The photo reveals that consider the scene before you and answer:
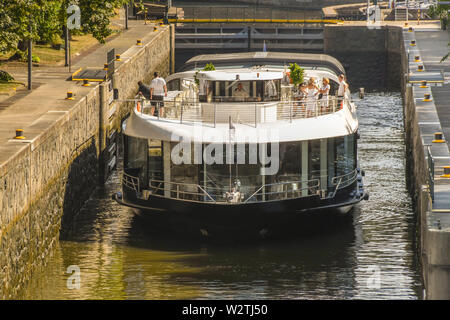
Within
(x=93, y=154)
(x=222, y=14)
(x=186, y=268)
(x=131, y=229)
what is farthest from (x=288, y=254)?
(x=222, y=14)

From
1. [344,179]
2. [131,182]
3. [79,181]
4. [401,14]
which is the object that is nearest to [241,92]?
[344,179]

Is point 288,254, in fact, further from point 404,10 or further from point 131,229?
point 404,10

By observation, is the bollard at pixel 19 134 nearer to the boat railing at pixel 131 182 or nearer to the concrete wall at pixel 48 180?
the concrete wall at pixel 48 180

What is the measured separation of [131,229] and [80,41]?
28.5 metres

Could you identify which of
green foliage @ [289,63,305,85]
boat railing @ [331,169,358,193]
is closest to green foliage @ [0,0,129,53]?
green foliage @ [289,63,305,85]

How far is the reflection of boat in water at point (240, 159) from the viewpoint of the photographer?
96.0 feet

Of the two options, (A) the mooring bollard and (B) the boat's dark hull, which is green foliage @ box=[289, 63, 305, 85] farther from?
(A) the mooring bollard

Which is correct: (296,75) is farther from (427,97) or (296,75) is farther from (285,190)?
(427,97)

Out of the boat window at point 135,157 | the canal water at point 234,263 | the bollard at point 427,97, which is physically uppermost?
the bollard at point 427,97

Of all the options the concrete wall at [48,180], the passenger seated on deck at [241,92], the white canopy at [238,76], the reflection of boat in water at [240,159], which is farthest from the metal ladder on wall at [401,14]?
the passenger seated on deck at [241,92]

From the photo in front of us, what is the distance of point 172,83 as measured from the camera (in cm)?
3734

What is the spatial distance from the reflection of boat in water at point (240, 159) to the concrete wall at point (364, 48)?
33136 millimetres

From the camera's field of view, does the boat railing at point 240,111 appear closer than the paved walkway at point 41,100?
No

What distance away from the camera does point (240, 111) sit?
3080cm
